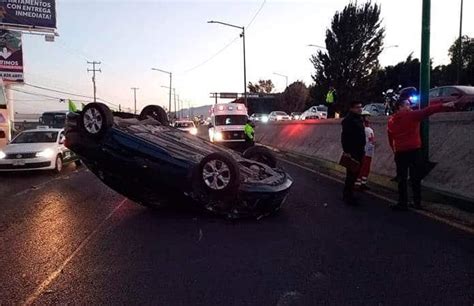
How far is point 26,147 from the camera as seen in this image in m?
16.2

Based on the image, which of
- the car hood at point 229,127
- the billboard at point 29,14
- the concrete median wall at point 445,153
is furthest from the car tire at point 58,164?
the billboard at point 29,14

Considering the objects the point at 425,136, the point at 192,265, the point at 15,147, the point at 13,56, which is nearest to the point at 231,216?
the point at 192,265

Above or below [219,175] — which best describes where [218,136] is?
below

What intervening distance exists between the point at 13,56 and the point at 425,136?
153ft

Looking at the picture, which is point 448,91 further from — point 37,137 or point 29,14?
point 29,14

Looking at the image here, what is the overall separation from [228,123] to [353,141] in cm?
2070

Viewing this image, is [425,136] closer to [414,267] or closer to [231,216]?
[231,216]

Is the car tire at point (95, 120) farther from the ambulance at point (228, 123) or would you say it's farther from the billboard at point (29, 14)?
the billboard at point (29, 14)

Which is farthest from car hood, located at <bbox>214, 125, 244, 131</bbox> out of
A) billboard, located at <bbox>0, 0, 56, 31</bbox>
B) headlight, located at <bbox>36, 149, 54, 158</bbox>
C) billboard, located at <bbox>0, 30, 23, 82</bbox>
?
billboard, located at <bbox>0, 0, 56, 31</bbox>

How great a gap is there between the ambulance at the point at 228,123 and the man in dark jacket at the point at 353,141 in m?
20.1

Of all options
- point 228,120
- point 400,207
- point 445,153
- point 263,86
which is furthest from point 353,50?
point 263,86

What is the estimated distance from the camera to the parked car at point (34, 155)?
51.3 feet

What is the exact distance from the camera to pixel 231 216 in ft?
25.2

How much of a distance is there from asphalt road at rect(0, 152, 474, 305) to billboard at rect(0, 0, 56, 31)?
4575 cm
